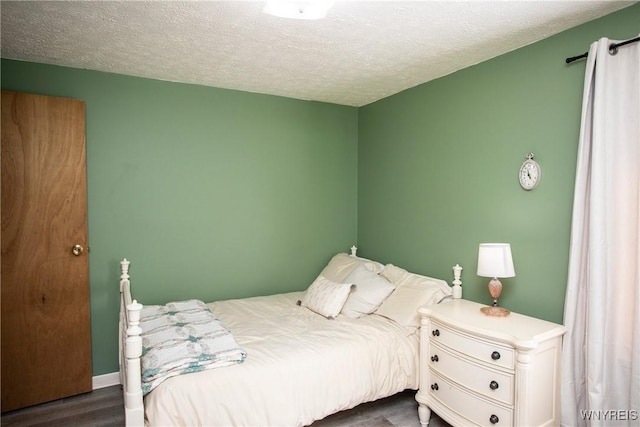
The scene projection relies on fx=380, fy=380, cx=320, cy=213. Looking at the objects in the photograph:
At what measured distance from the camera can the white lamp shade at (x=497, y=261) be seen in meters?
2.30

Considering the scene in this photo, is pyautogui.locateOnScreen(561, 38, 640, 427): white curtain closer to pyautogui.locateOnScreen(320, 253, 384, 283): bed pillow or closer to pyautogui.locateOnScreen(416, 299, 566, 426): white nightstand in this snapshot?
pyautogui.locateOnScreen(416, 299, 566, 426): white nightstand

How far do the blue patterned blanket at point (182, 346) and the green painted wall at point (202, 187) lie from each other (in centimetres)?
73

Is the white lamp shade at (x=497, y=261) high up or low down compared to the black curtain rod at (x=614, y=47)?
down

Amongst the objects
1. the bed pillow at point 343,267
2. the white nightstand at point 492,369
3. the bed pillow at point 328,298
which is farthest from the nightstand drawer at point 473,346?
the bed pillow at point 343,267

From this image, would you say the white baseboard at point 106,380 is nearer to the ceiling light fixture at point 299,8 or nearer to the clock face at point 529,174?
the ceiling light fixture at point 299,8

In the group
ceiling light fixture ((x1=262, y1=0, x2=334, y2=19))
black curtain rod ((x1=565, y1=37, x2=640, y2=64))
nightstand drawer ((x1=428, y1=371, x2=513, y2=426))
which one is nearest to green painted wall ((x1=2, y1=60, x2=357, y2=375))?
ceiling light fixture ((x1=262, y1=0, x2=334, y2=19))

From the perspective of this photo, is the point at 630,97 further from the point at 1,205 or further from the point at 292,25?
the point at 1,205

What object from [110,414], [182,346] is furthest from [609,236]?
[110,414]

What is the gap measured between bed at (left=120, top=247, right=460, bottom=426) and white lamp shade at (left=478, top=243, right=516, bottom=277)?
1.88 feet

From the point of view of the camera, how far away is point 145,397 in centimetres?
187

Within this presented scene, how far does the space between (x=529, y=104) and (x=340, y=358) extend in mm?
2025

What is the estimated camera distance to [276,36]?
2342 millimetres

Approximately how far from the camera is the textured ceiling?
2.00m

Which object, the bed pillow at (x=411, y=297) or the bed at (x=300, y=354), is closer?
the bed at (x=300, y=354)
